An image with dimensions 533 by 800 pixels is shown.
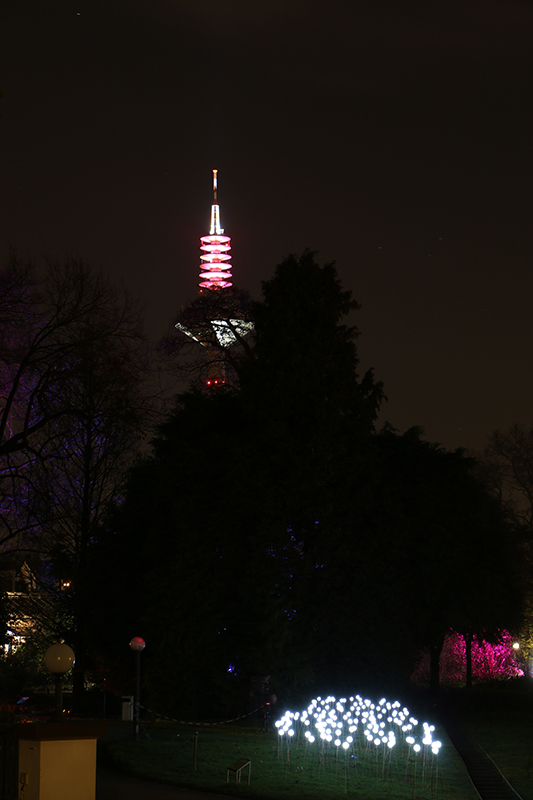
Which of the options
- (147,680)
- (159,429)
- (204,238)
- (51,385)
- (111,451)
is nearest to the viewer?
(51,385)

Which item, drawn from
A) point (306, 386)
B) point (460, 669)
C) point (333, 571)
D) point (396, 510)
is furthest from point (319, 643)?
point (460, 669)

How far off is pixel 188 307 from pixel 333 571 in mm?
11442

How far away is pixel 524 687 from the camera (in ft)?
113

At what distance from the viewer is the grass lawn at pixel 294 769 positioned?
49.2 feet

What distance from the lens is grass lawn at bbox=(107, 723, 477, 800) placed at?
14984mm

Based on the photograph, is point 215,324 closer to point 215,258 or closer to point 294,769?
point 294,769

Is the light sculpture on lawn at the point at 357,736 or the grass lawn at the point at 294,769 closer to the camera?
the grass lawn at the point at 294,769

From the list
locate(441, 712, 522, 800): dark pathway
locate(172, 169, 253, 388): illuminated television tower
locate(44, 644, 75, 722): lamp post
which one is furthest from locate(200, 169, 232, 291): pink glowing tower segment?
locate(44, 644, 75, 722): lamp post

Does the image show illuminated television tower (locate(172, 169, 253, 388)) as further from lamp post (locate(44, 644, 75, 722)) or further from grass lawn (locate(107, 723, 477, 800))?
lamp post (locate(44, 644, 75, 722))

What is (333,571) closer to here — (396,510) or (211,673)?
(396,510)

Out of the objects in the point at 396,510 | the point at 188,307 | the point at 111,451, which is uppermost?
the point at 188,307

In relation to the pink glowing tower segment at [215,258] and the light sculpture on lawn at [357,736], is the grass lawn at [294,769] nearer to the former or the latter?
the light sculpture on lawn at [357,736]

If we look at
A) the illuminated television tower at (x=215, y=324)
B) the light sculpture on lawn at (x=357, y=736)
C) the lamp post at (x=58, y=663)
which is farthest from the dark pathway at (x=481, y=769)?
the illuminated television tower at (x=215, y=324)

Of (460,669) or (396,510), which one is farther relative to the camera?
(460,669)
